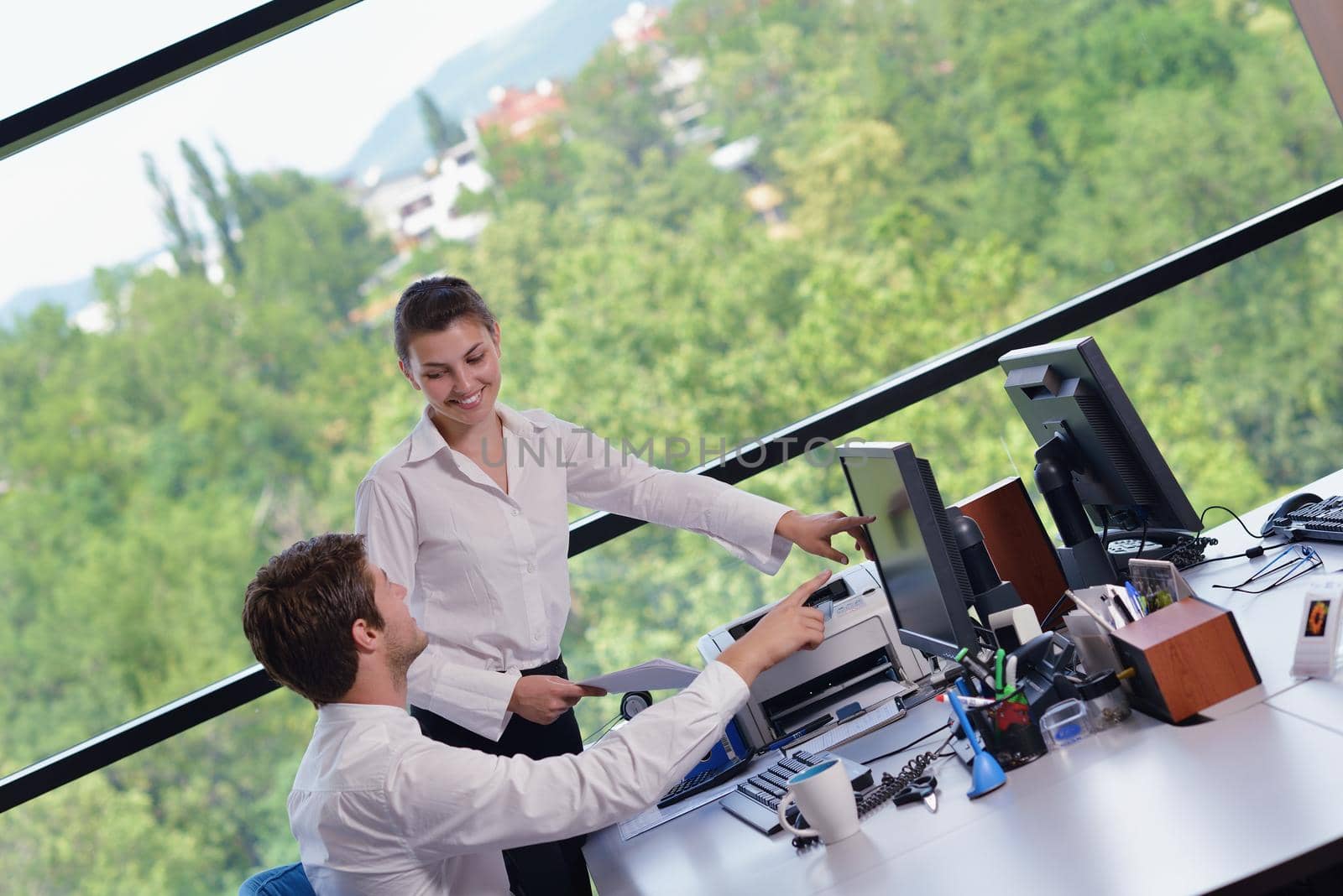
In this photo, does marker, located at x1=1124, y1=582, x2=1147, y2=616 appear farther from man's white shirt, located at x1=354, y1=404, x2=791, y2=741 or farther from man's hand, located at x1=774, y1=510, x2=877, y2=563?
man's white shirt, located at x1=354, y1=404, x2=791, y2=741

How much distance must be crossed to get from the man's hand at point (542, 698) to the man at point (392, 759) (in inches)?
15.3

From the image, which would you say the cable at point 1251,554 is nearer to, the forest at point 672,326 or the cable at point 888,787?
the cable at point 888,787

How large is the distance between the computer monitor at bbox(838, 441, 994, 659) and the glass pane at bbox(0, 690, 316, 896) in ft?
32.7

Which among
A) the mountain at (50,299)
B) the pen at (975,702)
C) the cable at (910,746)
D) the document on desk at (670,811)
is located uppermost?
the mountain at (50,299)

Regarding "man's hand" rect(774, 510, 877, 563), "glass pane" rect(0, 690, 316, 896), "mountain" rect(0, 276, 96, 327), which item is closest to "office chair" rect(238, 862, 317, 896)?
"man's hand" rect(774, 510, 877, 563)

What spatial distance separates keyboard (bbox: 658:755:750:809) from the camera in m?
1.98

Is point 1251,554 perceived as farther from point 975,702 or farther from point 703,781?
point 703,781

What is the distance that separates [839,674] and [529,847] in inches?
25.8

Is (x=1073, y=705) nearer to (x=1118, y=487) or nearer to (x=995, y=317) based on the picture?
(x=1118, y=487)

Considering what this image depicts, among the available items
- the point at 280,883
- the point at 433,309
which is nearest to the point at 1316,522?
the point at 433,309

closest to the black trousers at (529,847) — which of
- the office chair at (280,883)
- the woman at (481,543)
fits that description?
the woman at (481,543)

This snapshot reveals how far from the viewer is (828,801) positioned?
149 cm

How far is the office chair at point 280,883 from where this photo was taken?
173cm

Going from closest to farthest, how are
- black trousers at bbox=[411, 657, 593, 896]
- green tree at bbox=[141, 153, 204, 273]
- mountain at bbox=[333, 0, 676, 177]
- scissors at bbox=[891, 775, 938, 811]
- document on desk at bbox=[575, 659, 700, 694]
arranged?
scissors at bbox=[891, 775, 938, 811], document on desk at bbox=[575, 659, 700, 694], black trousers at bbox=[411, 657, 593, 896], green tree at bbox=[141, 153, 204, 273], mountain at bbox=[333, 0, 676, 177]
